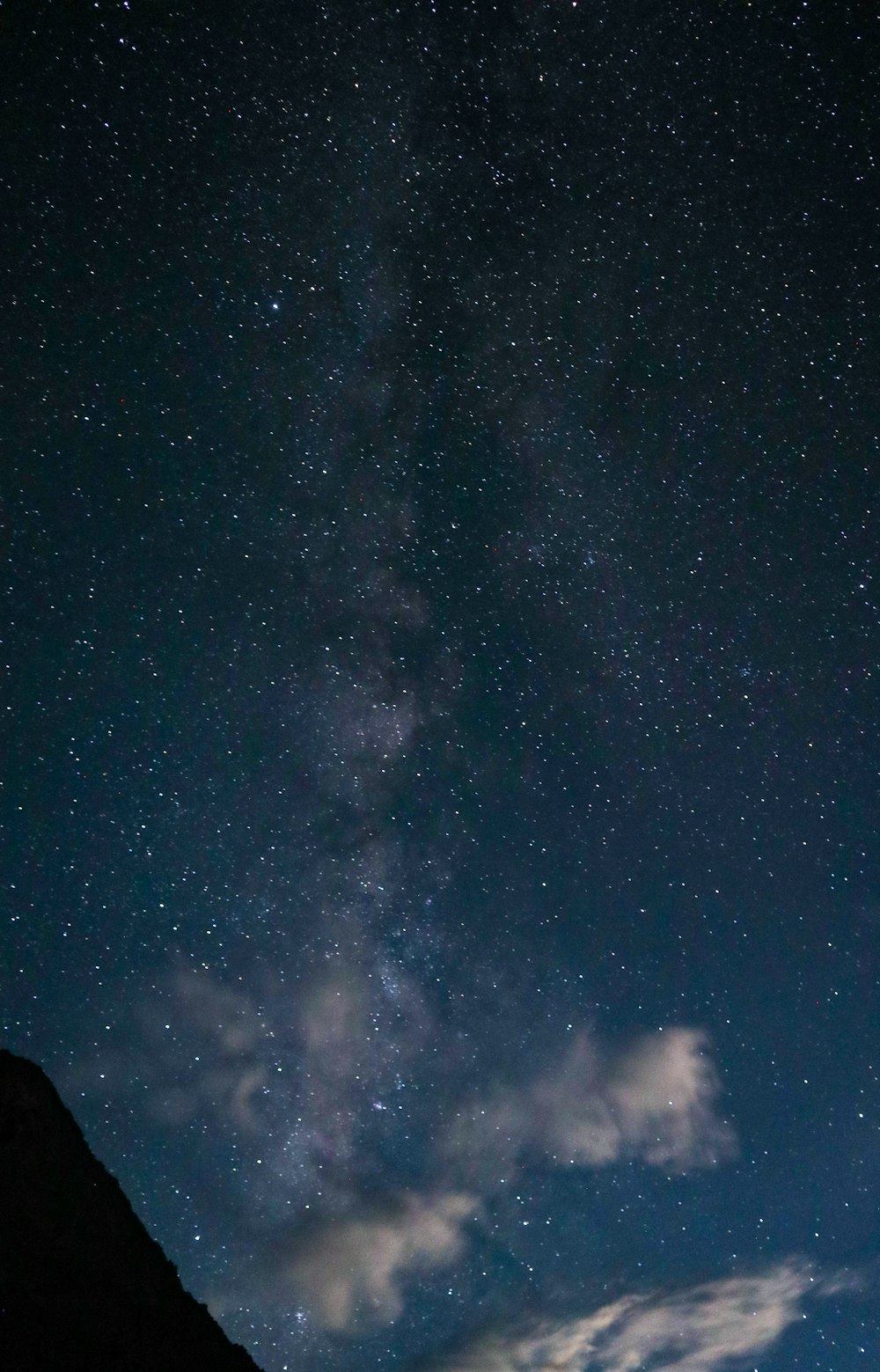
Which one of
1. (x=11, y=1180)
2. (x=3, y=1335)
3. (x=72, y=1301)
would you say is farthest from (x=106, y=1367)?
(x=11, y=1180)

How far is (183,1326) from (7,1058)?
3.65 metres

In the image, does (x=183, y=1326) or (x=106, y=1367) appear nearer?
(x=106, y=1367)

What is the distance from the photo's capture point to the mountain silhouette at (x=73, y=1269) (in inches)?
290

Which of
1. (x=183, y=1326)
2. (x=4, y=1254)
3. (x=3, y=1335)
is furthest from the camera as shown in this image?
(x=183, y=1326)

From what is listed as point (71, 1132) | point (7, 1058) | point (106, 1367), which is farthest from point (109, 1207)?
point (7, 1058)

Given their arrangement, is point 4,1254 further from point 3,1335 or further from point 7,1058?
point 7,1058

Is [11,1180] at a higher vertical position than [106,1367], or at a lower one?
higher

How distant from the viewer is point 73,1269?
8.04 m

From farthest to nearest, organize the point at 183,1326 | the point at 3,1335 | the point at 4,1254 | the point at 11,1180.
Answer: the point at 183,1326 → the point at 11,1180 → the point at 4,1254 → the point at 3,1335

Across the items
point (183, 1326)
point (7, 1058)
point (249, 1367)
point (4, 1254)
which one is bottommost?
point (249, 1367)

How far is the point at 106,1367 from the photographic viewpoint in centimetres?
760

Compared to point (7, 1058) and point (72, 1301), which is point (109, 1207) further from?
point (7, 1058)

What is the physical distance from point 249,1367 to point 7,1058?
4.67 m

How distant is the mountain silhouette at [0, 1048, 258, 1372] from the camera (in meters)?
7.37
